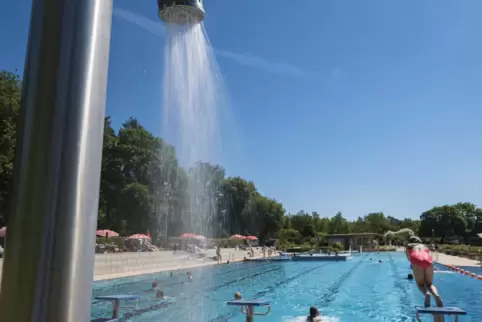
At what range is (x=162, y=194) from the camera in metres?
45.5

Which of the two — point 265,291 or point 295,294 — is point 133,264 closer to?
point 265,291

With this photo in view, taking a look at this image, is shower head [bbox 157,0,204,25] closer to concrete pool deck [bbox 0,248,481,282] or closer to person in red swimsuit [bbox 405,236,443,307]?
person in red swimsuit [bbox 405,236,443,307]

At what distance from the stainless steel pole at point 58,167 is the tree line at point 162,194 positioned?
14692 millimetres

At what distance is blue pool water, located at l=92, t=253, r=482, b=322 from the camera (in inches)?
506

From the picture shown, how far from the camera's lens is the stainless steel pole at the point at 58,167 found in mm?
1003

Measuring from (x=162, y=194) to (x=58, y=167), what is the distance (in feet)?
149

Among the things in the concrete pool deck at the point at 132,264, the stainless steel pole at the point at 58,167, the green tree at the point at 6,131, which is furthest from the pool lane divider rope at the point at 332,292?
the green tree at the point at 6,131

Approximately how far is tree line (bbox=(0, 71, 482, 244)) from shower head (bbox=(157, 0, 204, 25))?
13.9m

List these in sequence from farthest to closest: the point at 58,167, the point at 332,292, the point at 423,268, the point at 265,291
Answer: the point at 265,291, the point at 332,292, the point at 423,268, the point at 58,167

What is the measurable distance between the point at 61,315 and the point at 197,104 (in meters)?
11.6

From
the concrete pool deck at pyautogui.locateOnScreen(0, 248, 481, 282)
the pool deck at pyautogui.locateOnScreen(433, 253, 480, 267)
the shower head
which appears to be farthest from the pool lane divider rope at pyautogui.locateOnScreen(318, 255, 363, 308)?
the shower head

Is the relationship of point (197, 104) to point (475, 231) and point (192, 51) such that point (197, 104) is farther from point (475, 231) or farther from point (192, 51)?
point (475, 231)

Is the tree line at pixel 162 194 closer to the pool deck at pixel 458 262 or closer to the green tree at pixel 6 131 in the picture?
the green tree at pixel 6 131

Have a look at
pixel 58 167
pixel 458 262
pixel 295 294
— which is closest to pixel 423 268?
pixel 58 167
